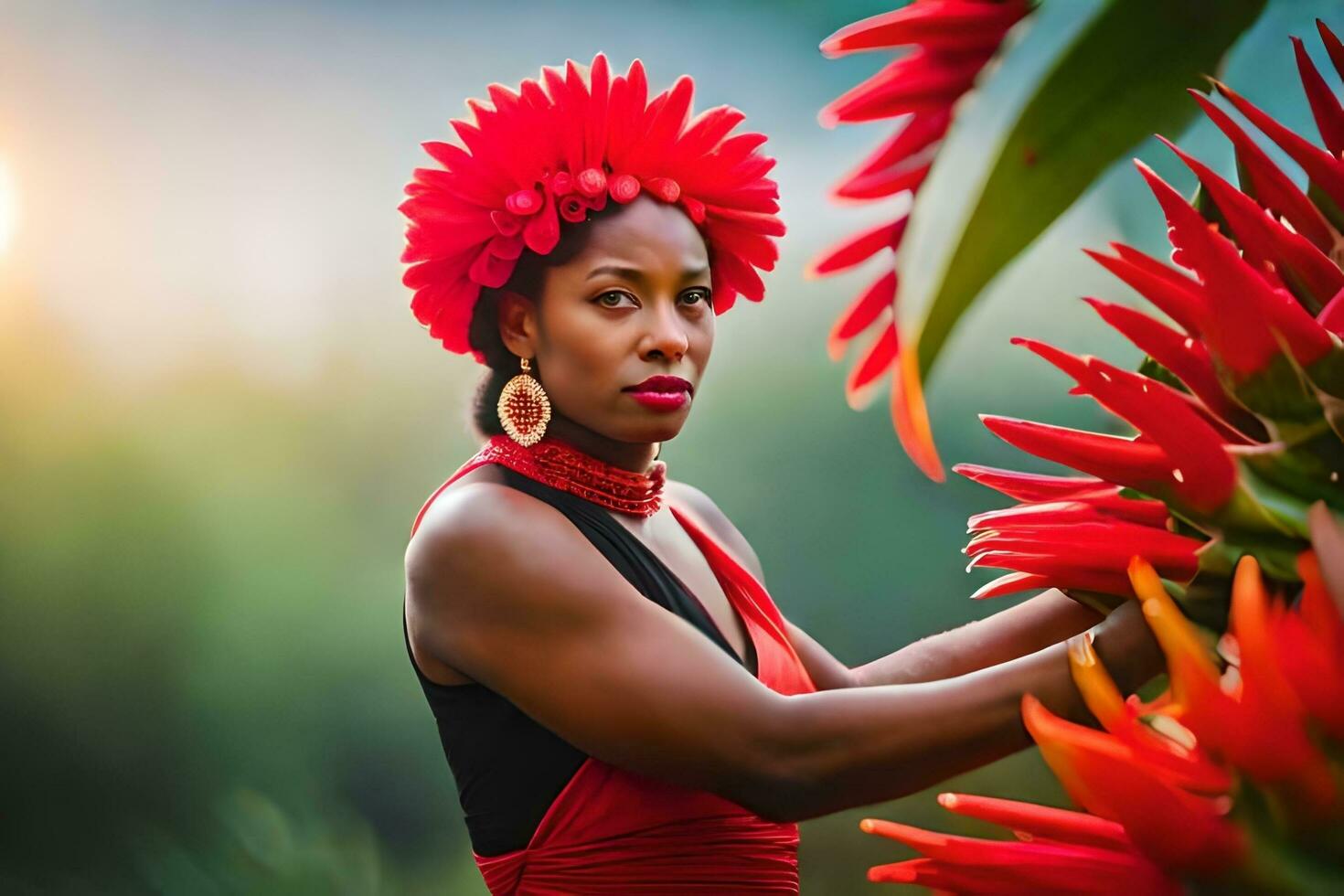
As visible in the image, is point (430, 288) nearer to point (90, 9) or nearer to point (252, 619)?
point (252, 619)

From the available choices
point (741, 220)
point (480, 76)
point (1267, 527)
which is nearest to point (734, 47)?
point (480, 76)

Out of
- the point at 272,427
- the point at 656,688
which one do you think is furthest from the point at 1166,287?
the point at 272,427

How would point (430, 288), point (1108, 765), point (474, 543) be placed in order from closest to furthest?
point (1108, 765) → point (474, 543) → point (430, 288)

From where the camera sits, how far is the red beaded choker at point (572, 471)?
0.90 m

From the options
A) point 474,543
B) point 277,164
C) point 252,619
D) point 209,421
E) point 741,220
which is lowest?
point 474,543

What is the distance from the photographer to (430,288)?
0.94 metres

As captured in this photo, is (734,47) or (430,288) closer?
(430,288)

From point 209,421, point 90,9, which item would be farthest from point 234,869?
point 90,9

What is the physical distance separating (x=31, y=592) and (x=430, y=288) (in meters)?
1.01

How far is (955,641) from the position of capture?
0.93m

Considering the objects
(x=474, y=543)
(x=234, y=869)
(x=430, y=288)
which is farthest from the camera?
(x=234, y=869)

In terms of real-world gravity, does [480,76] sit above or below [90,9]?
below

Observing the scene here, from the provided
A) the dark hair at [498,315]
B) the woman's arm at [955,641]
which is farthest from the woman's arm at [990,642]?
the dark hair at [498,315]

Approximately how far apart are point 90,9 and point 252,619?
812 mm
